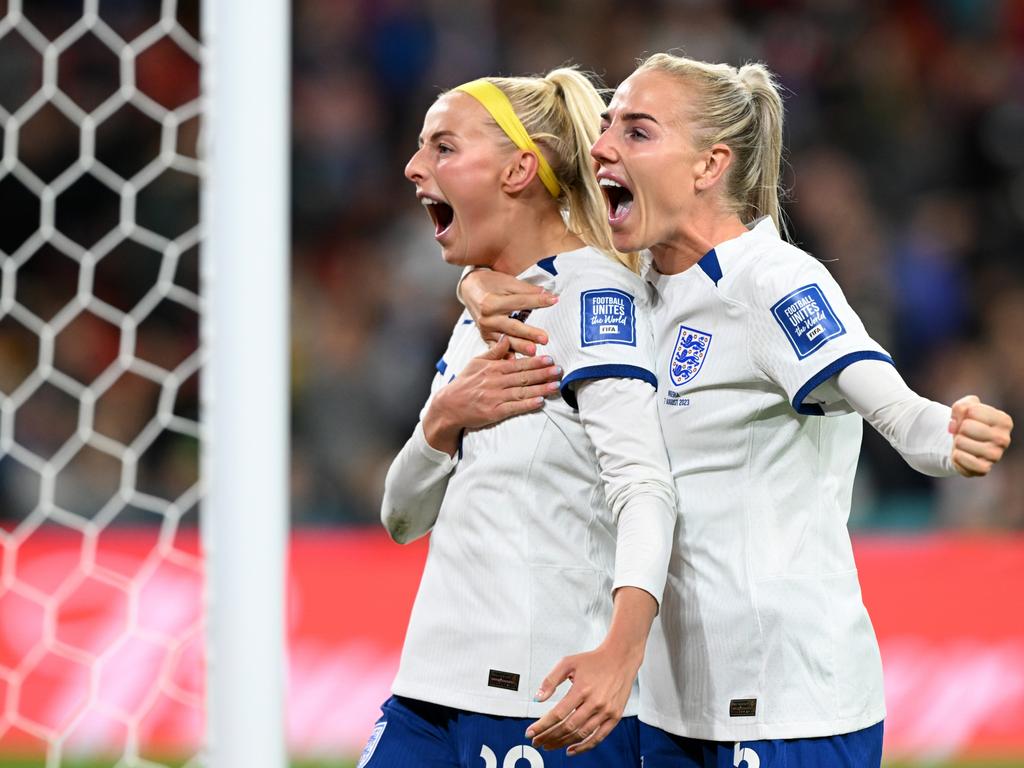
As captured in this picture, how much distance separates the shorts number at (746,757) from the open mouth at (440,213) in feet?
3.11

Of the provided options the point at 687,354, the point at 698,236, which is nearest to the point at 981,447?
the point at 687,354

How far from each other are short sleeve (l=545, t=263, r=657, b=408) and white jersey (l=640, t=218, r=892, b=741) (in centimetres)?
6

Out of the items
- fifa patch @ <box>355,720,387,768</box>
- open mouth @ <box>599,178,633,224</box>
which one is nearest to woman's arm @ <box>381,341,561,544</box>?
open mouth @ <box>599,178,633,224</box>

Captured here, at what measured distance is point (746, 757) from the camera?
75.5 inches

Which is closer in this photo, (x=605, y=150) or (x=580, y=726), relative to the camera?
(x=580, y=726)

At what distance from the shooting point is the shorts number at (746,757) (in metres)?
1.91

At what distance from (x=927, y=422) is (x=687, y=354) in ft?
1.36

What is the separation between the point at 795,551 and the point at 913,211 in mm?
5521

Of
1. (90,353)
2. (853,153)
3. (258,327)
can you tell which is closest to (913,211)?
(853,153)

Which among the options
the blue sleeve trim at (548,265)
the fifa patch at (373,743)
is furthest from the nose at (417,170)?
the fifa patch at (373,743)

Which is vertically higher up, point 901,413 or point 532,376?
point 532,376

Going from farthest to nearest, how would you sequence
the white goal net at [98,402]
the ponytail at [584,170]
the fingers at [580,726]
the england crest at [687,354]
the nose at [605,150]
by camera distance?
1. the white goal net at [98,402]
2. the ponytail at [584,170]
3. the nose at [605,150]
4. the england crest at [687,354]
5. the fingers at [580,726]

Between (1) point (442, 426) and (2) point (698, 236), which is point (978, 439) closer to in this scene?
(2) point (698, 236)

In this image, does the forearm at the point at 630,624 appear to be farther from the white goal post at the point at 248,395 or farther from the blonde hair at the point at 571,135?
the blonde hair at the point at 571,135
